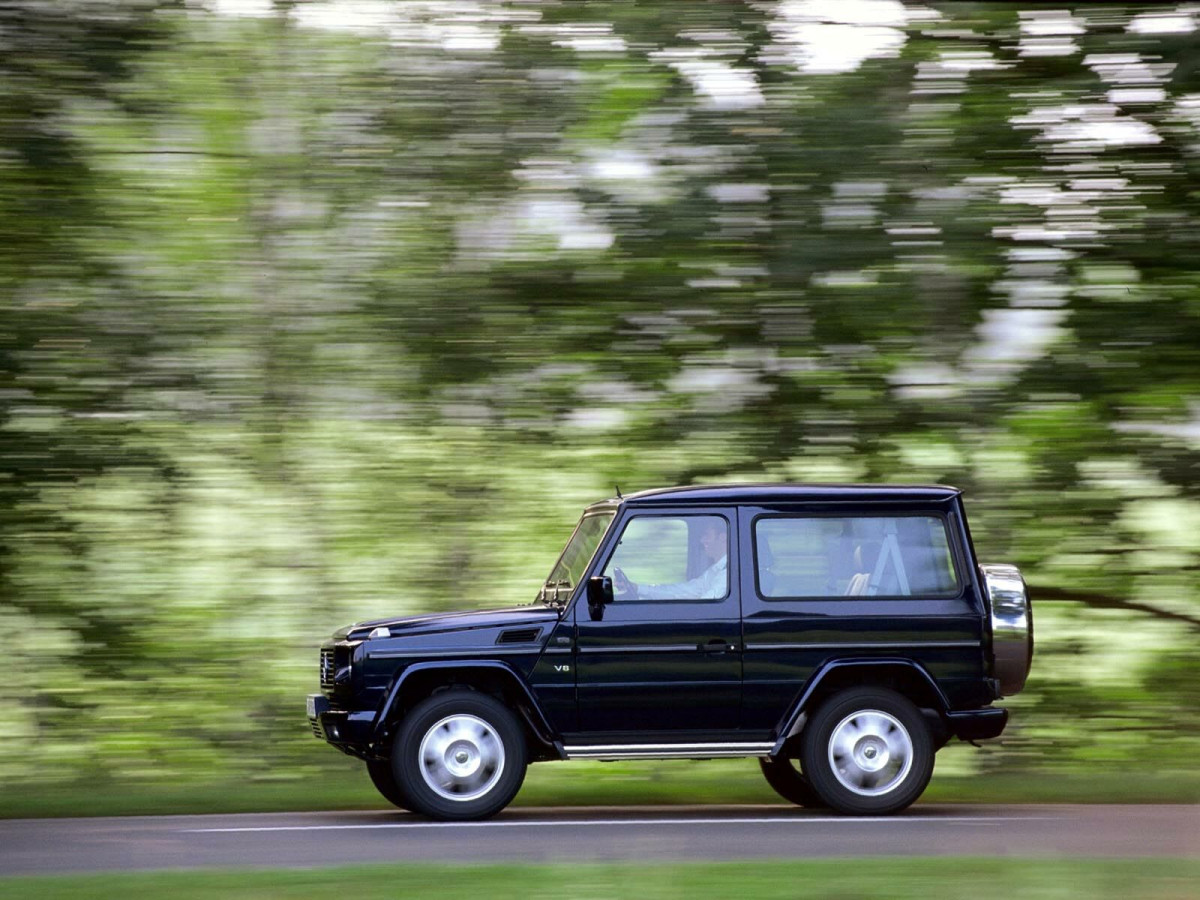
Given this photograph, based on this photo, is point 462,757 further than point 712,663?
No

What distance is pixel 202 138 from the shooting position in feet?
54.0

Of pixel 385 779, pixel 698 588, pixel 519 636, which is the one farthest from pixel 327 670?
pixel 698 588

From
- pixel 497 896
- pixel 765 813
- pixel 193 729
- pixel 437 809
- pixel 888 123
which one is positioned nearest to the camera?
pixel 497 896

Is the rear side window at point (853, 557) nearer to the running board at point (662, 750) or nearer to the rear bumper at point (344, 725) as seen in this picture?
the running board at point (662, 750)

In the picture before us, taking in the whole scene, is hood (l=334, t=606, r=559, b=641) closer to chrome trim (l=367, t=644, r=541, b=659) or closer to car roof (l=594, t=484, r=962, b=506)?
chrome trim (l=367, t=644, r=541, b=659)

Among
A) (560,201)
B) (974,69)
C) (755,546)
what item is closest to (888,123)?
(974,69)

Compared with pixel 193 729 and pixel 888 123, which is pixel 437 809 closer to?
pixel 193 729

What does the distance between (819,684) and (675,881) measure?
10.3ft

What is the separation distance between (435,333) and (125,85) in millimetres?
3797

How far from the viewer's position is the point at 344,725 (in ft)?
35.2

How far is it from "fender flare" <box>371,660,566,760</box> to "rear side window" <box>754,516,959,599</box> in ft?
5.40

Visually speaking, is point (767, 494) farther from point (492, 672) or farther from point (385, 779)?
point (385, 779)

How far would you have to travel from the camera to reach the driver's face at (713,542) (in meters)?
11.1

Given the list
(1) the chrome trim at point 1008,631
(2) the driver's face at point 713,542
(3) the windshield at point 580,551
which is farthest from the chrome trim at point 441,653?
(1) the chrome trim at point 1008,631
